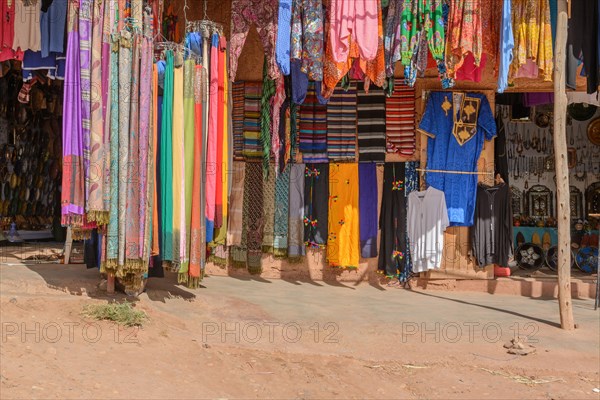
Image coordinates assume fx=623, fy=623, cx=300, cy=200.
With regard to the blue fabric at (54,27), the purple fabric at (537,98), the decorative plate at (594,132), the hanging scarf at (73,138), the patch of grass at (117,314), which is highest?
the blue fabric at (54,27)

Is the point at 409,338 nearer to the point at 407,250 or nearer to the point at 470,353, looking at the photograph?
the point at 470,353

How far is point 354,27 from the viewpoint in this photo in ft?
23.1

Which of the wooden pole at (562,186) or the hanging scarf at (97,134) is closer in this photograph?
the hanging scarf at (97,134)

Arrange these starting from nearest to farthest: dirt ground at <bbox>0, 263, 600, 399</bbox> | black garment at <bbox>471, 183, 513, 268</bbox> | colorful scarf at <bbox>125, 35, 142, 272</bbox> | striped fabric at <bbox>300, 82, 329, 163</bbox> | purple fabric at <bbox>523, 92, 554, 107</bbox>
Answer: dirt ground at <bbox>0, 263, 600, 399</bbox> → colorful scarf at <bbox>125, 35, 142, 272</bbox> → black garment at <bbox>471, 183, 513, 268</bbox> → striped fabric at <bbox>300, 82, 329, 163</bbox> → purple fabric at <bbox>523, 92, 554, 107</bbox>

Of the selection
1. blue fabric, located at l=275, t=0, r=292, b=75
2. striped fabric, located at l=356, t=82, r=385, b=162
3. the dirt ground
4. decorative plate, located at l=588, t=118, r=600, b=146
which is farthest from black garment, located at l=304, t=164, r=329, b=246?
decorative plate, located at l=588, t=118, r=600, b=146

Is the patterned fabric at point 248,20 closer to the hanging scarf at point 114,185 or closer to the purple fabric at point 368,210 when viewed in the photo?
the hanging scarf at point 114,185

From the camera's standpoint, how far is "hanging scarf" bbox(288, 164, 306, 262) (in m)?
8.68

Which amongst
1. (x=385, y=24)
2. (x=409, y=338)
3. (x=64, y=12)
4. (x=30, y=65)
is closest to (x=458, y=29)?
(x=385, y=24)

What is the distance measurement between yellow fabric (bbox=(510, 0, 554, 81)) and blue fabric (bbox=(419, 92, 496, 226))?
4.35 feet

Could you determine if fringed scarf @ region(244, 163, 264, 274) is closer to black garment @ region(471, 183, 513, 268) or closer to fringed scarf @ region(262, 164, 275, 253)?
fringed scarf @ region(262, 164, 275, 253)

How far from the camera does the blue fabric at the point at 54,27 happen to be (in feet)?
23.1

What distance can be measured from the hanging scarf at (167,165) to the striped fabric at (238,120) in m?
2.73

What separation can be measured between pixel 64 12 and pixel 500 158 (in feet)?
21.3

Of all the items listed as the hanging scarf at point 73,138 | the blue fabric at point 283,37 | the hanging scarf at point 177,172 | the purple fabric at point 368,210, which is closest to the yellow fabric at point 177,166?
the hanging scarf at point 177,172
